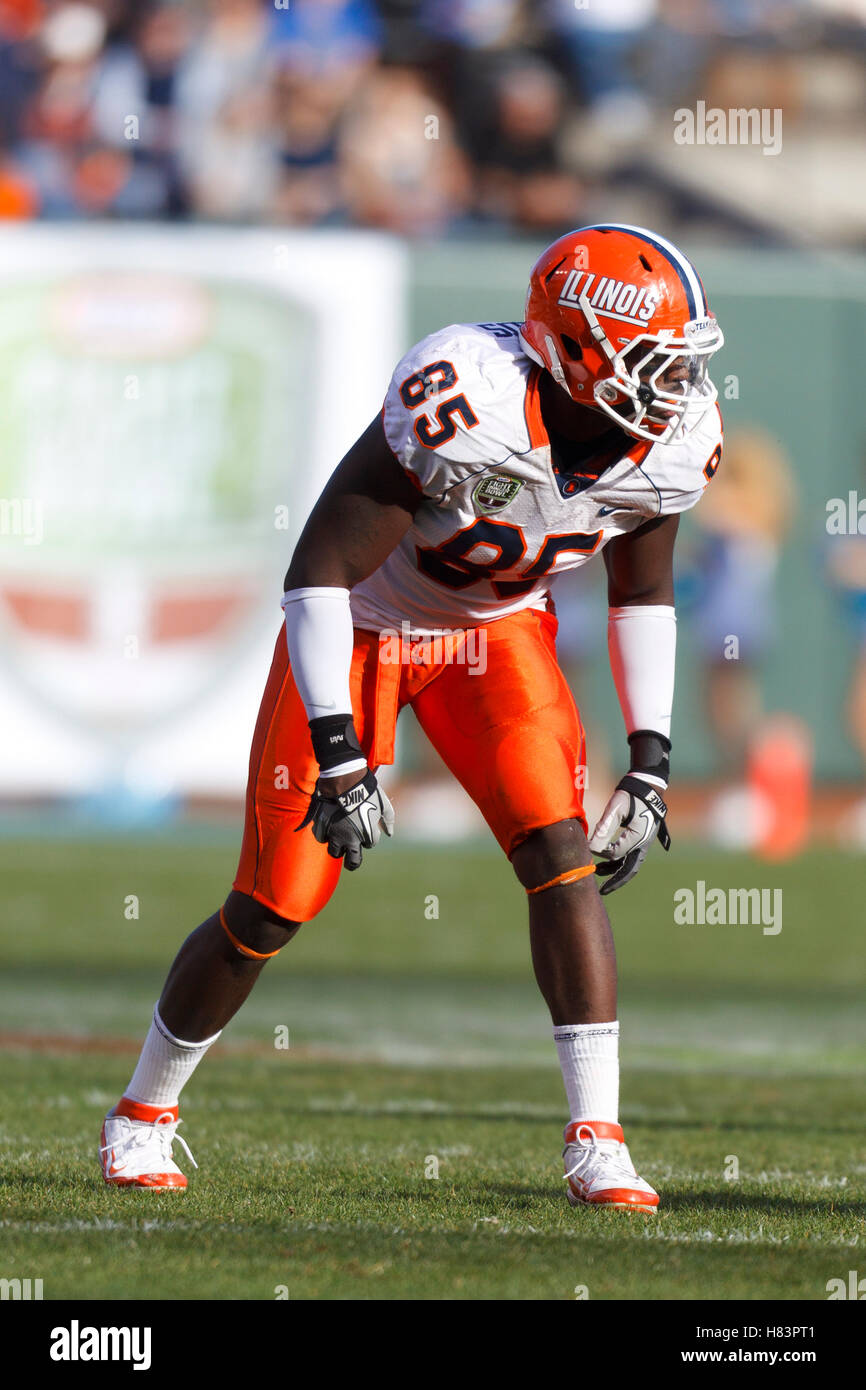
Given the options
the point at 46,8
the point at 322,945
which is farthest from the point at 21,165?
the point at 322,945

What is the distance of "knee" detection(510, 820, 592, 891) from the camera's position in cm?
385

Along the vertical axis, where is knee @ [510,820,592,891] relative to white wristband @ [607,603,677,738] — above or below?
below

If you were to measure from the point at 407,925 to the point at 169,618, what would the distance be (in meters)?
3.73

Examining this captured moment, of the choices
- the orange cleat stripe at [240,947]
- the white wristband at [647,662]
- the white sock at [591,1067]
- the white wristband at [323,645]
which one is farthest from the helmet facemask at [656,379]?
the orange cleat stripe at [240,947]

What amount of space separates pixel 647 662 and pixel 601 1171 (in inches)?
40.5

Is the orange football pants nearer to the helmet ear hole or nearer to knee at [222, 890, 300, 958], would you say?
knee at [222, 890, 300, 958]

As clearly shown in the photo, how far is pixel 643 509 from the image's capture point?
3.96m

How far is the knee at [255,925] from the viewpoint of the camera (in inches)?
156

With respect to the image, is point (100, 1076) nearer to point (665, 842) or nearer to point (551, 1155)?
point (551, 1155)

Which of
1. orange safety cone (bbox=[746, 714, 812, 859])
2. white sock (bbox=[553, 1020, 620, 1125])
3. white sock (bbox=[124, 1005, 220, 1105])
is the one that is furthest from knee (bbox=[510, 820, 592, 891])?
orange safety cone (bbox=[746, 714, 812, 859])

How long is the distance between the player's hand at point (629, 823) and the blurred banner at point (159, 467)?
9.19 m

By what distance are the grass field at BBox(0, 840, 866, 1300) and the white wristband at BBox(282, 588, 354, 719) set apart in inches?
37.2

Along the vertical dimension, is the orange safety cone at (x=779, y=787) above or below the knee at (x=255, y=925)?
above

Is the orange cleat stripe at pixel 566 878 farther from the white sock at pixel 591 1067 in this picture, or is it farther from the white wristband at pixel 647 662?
the white wristband at pixel 647 662
